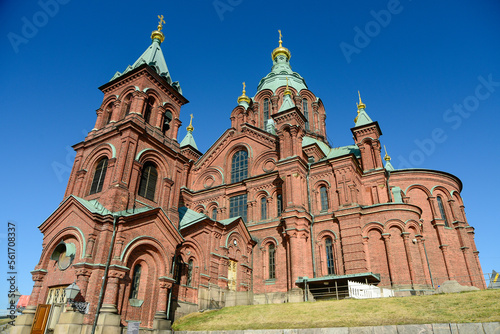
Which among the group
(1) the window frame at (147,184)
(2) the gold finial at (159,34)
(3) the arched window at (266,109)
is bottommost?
(1) the window frame at (147,184)

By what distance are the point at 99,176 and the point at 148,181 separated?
2808mm

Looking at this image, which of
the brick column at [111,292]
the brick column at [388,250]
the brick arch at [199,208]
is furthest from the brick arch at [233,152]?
the brick column at [111,292]

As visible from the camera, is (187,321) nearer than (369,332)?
No

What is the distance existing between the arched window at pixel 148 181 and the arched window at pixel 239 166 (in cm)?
918

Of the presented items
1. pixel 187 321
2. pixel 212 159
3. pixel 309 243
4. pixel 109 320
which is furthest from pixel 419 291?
pixel 212 159

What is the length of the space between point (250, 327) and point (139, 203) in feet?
31.0

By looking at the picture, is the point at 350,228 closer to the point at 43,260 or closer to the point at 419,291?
the point at 419,291

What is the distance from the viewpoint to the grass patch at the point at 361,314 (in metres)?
11.1

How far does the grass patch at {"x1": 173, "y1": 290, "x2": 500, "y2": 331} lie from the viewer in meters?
11.1

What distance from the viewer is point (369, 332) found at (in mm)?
11039

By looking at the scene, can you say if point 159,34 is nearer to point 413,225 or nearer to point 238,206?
point 238,206

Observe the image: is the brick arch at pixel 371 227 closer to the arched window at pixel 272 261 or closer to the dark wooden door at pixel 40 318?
the arched window at pixel 272 261

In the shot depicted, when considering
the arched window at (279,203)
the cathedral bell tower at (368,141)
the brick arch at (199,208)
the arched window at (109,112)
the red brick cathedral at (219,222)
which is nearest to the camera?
the red brick cathedral at (219,222)

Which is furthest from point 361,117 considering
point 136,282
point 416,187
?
point 136,282
